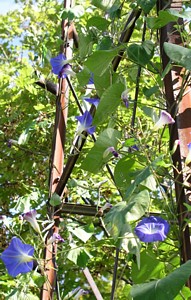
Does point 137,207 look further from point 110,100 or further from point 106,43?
point 106,43

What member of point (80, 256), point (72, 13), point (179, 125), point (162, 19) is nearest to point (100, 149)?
point (179, 125)

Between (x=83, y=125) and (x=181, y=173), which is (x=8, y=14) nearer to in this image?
(x=83, y=125)

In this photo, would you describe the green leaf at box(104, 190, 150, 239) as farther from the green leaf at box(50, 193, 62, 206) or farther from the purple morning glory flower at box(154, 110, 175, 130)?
the green leaf at box(50, 193, 62, 206)

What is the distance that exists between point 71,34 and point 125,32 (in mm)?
698

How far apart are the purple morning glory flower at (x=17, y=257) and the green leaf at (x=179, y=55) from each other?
0.49m

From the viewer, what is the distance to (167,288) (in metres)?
0.67

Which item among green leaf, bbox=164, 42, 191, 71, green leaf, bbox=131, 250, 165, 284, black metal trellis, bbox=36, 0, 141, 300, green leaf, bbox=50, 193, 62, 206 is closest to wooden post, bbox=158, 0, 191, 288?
green leaf, bbox=131, 250, 165, 284

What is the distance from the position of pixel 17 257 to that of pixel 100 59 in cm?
44

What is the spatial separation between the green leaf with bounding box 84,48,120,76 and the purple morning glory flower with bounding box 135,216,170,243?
26 centimetres

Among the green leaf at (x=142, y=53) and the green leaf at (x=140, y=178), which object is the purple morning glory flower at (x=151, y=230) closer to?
the green leaf at (x=140, y=178)

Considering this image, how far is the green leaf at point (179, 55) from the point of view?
0.79 meters

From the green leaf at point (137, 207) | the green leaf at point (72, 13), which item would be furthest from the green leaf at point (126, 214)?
the green leaf at point (72, 13)

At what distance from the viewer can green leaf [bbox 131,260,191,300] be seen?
0.66m

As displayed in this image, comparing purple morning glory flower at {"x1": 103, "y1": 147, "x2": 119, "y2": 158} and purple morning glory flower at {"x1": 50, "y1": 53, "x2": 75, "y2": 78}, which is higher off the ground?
purple morning glory flower at {"x1": 50, "y1": 53, "x2": 75, "y2": 78}
